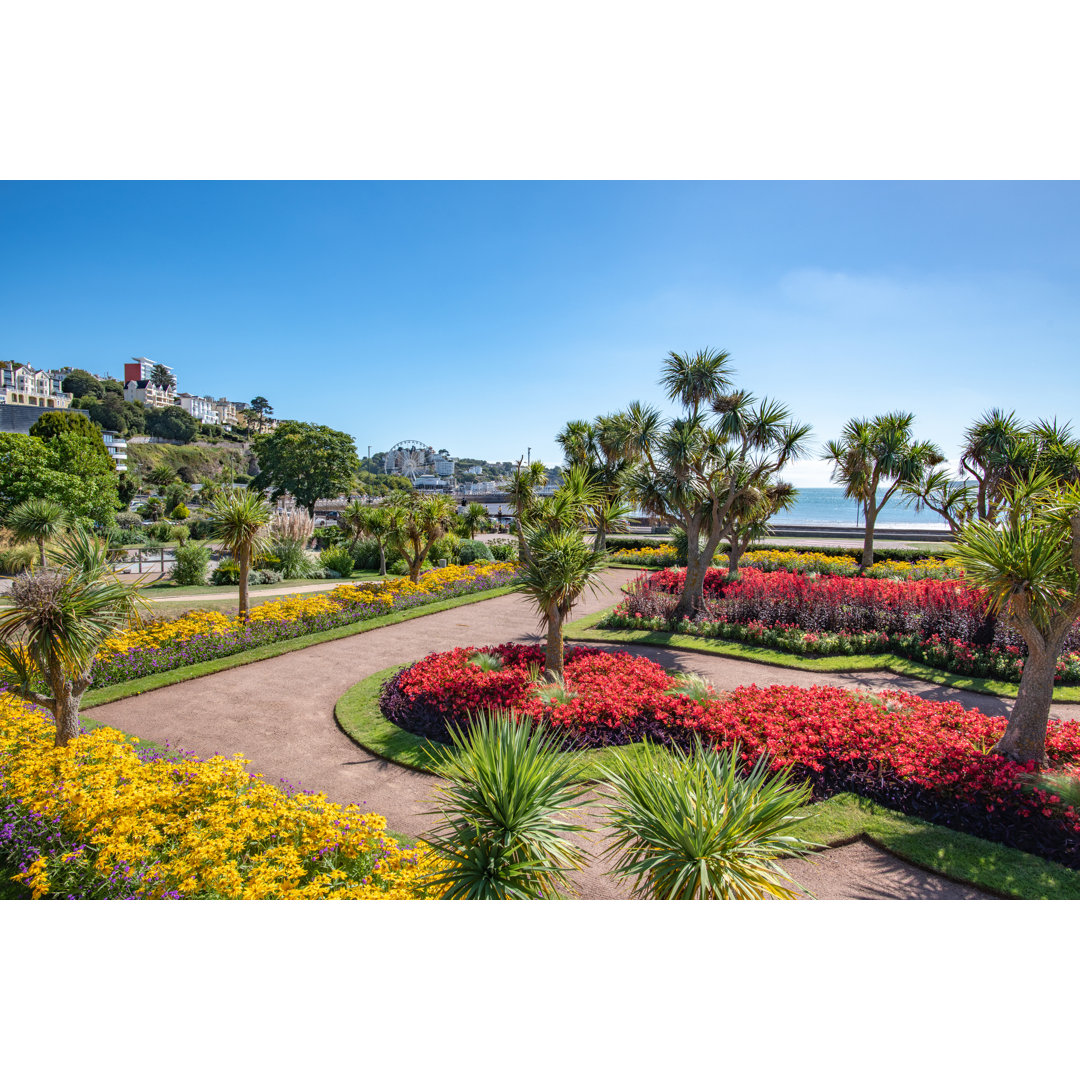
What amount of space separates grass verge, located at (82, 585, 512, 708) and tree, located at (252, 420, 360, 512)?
36.2 metres

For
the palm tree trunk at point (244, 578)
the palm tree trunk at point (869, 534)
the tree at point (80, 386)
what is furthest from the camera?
the tree at point (80, 386)

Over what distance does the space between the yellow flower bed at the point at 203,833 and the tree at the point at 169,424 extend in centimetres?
13908

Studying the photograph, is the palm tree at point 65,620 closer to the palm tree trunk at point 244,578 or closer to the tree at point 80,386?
the palm tree trunk at point 244,578

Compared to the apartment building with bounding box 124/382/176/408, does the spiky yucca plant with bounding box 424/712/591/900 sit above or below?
below

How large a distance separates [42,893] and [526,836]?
3465 millimetres

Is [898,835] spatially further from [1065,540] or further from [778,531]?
[778,531]

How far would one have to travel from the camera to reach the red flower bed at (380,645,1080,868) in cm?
527

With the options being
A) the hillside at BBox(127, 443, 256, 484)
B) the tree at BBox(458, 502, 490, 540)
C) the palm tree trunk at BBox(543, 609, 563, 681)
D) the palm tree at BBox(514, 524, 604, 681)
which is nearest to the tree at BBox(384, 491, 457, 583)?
the palm tree at BBox(514, 524, 604, 681)

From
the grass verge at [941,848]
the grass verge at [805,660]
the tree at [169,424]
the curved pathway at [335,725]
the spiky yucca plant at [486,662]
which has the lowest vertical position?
the curved pathway at [335,725]

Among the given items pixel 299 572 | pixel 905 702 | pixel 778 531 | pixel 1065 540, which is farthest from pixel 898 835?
pixel 778 531

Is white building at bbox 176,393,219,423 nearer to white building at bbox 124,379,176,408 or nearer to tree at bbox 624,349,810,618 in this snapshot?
white building at bbox 124,379,176,408

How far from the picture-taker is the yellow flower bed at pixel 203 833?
379cm

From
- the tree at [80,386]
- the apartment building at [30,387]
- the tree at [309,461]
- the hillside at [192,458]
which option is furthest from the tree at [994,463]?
the tree at [80,386]

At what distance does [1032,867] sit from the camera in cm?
462
